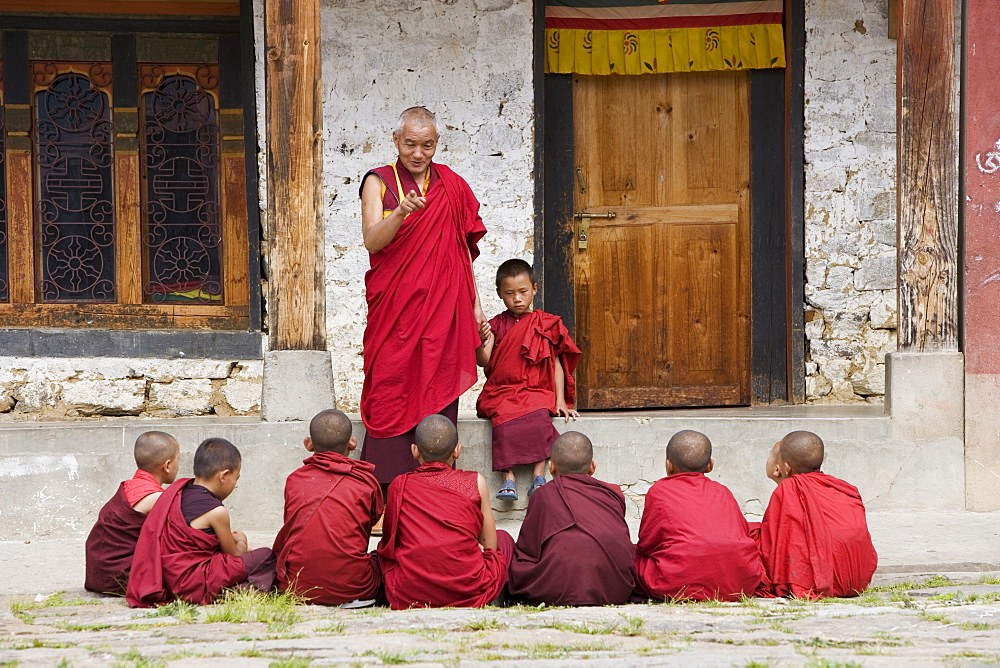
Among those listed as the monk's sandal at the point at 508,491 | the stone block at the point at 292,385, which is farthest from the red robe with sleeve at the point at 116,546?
the monk's sandal at the point at 508,491

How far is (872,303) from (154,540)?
4.67 metres

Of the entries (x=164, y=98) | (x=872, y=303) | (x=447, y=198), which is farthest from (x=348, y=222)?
(x=872, y=303)

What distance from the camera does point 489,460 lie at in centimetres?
532

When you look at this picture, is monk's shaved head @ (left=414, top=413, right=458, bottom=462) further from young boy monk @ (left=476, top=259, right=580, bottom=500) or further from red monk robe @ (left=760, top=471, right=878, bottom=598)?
red monk robe @ (left=760, top=471, right=878, bottom=598)

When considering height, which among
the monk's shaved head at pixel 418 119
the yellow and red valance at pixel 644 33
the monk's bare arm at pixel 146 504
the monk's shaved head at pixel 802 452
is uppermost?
the yellow and red valance at pixel 644 33

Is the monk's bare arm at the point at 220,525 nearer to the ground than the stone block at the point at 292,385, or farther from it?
nearer to the ground

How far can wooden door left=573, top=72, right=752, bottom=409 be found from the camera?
22.5 ft

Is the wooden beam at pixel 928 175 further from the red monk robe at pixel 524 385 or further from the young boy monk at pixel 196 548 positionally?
the young boy monk at pixel 196 548

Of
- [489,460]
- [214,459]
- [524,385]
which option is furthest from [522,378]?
[214,459]

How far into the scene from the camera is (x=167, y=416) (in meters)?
6.68

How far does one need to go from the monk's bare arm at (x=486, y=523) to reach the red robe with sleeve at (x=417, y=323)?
917mm

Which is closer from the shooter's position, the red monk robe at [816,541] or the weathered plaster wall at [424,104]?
the red monk robe at [816,541]

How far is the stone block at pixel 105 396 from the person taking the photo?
21.8 feet

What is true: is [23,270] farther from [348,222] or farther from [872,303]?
[872,303]
